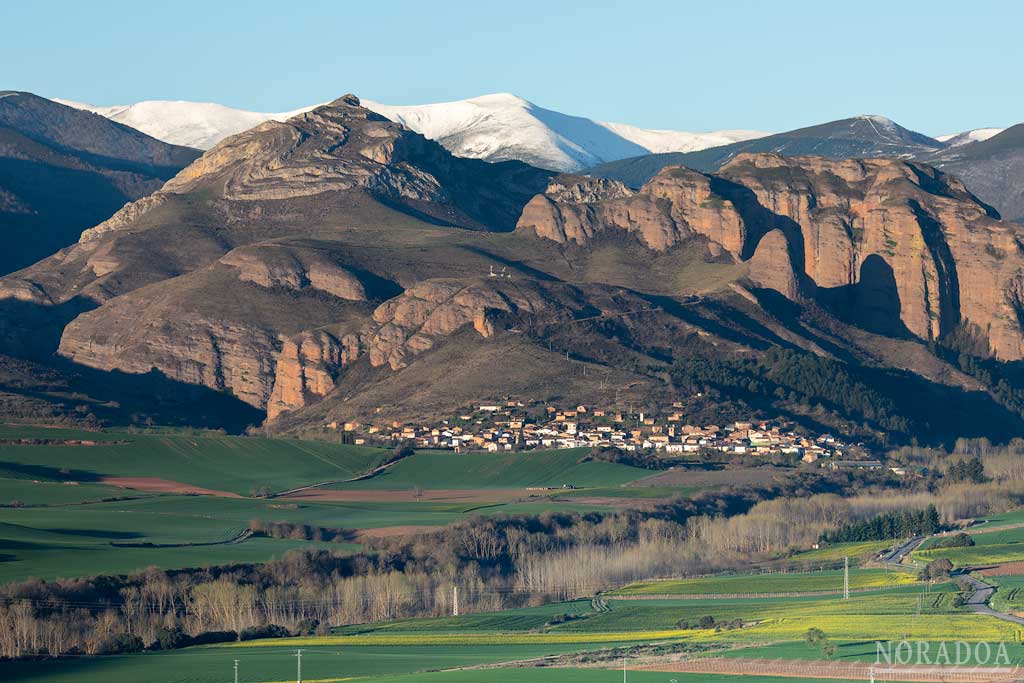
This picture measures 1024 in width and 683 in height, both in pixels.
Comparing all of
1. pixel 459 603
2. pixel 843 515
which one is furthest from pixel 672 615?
pixel 843 515

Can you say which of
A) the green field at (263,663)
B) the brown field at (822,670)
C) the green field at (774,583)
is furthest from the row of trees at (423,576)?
the brown field at (822,670)

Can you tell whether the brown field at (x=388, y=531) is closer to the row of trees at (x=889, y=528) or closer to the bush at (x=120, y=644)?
the row of trees at (x=889, y=528)

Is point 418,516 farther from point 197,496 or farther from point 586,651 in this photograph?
point 586,651

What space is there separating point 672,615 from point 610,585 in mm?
19972

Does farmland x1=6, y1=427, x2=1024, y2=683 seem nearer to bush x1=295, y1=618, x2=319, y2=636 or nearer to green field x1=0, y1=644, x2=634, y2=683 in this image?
green field x1=0, y1=644, x2=634, y2=683

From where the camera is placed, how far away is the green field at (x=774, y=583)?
160 m

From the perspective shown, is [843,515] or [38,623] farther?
[843,515]

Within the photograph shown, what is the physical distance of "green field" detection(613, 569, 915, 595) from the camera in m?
160

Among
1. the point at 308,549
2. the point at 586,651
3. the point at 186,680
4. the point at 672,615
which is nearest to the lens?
the point at 186,680

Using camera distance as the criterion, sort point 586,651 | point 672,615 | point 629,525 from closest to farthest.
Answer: point 586,651, point 672,615, point 629,525

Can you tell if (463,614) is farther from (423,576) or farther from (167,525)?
(167,525)

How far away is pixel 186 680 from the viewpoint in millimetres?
116438

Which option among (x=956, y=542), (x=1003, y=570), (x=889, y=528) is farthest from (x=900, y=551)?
(x=1003, y=570)

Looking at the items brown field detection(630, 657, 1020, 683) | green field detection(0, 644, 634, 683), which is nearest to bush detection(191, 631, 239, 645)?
green field detection(0, 644, 634, 683)
